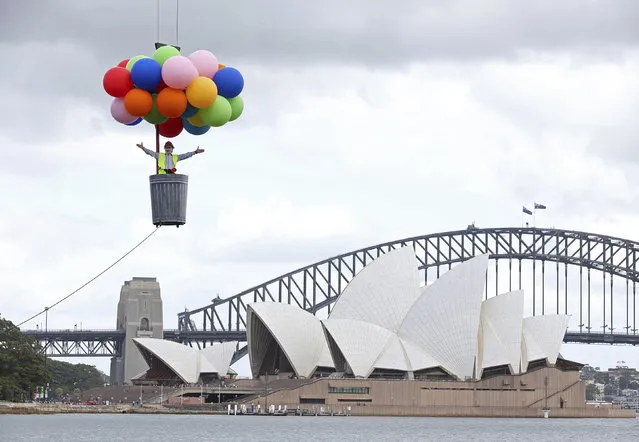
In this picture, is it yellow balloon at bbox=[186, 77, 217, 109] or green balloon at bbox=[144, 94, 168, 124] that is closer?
yellow balloon at bbox=[186, 77, 217, 109]

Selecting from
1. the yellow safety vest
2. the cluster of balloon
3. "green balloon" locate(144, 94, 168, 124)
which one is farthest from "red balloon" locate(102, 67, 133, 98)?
the yellow safety vest

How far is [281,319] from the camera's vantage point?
114 m

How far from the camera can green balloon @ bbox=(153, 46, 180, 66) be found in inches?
1523

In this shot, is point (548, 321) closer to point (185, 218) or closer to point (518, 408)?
point (518, 408)

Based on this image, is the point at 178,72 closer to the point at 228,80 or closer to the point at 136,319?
the point at 228,80

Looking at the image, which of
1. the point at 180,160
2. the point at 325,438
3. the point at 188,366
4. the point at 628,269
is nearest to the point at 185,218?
the point at 180,160

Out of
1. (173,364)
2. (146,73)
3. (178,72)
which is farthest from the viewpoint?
(173,364)

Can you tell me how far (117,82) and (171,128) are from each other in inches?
107

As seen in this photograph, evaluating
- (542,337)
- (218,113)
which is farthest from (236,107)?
(542,337)

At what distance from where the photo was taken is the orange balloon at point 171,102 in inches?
1505

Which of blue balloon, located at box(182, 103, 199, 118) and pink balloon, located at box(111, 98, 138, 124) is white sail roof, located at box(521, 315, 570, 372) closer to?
blue balloon, located at box(182, 103, 199, 118)

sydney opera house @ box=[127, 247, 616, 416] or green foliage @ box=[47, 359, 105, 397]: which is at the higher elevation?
sydney opera house @ box=[127, 247, 616, 416]

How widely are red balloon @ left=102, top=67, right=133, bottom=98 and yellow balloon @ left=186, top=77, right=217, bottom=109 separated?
1.73m

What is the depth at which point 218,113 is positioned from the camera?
3928cm
